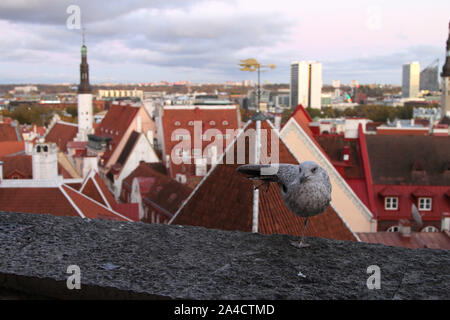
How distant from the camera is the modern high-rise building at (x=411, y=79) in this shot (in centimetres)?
12862

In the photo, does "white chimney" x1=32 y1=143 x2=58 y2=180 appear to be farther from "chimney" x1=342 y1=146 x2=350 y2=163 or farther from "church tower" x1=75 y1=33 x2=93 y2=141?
"church tower" x1=75 y1=33 x2=93 y2=141

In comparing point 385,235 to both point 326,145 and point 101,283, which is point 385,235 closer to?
point 326,145

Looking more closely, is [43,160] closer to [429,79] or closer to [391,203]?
[391,203]

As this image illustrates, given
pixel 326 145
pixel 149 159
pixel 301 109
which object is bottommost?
pixel 149 159

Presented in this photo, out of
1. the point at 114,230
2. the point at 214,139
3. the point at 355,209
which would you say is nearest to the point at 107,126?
the point at 214,139

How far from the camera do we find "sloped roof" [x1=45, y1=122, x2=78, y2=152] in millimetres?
63594

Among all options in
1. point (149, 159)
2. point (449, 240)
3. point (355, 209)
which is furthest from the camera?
point (149, 159)

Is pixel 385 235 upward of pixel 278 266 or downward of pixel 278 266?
downward

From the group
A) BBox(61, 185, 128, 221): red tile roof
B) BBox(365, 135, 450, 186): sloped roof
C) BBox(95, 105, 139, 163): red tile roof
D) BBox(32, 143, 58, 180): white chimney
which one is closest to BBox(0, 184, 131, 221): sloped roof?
BBox(61, 185, 128, 221): red tile roof

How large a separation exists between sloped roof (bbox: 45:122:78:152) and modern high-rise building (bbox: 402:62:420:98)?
87.6m

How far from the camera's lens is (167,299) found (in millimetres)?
2520

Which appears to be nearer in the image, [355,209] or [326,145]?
[355,209]

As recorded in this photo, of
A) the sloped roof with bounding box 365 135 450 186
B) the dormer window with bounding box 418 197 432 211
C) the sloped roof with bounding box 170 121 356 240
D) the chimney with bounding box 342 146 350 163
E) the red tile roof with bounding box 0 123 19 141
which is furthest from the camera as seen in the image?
the red tile roof with bounding box 0 123 19 141
